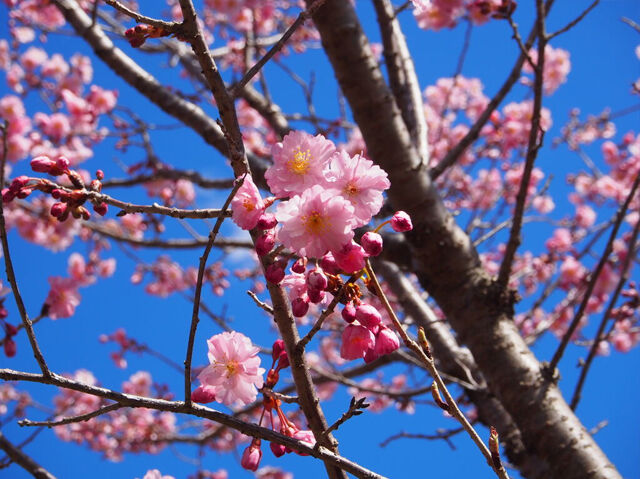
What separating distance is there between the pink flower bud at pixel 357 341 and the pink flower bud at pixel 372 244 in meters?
0.15

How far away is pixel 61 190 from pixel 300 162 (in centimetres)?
49

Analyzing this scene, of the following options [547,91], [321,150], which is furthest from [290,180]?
[547,91]

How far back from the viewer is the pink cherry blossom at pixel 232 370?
1.10m

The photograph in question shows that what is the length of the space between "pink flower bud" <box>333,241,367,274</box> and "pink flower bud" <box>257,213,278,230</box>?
127 millimetres

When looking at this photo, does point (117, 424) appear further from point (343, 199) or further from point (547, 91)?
point (547, 91)

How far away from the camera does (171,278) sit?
592 cm

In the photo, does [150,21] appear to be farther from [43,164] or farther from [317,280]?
[317,280]

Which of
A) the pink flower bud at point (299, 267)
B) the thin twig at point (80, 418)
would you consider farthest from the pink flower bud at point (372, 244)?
the thin twig at point (80, 418)

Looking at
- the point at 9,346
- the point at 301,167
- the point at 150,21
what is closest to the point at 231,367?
the point at 301,167

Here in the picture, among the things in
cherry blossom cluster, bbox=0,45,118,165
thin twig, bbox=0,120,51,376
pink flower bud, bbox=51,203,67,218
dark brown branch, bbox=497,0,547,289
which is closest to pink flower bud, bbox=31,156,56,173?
pink flower bud, bbox=51,203,67,218

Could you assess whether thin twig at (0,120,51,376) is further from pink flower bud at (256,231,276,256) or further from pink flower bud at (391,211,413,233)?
pink flower bud at (391,211,413,233)

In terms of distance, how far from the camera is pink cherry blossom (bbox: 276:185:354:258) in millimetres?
878

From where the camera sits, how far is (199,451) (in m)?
4.19

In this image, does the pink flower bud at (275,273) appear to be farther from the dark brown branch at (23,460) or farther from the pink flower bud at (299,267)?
the dark brown branch at (23,460)
